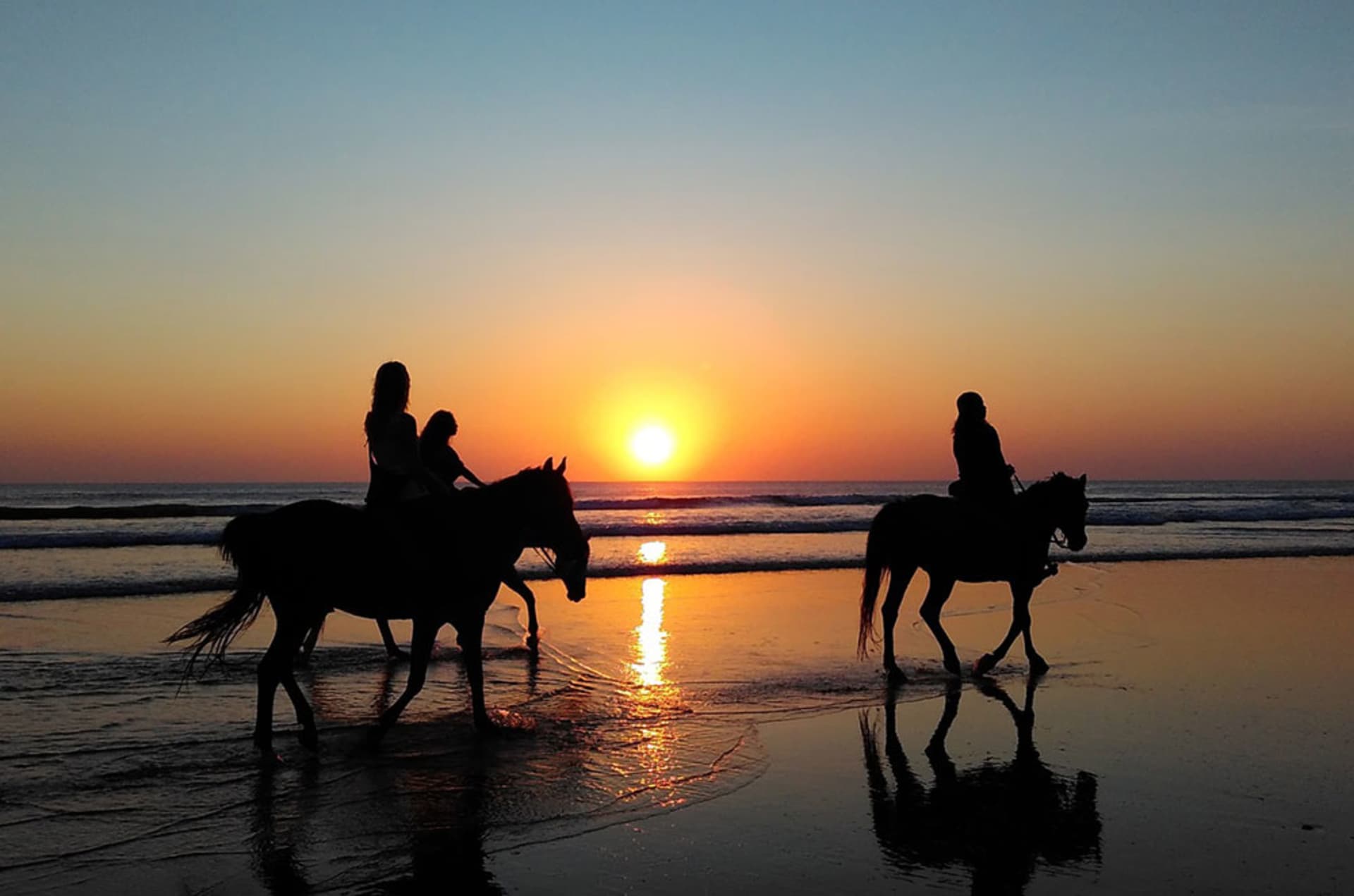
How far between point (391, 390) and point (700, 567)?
11.9m

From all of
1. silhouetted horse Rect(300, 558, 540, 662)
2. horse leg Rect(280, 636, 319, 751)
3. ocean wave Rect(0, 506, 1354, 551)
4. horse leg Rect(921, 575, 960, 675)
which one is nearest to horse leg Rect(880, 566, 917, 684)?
horse leg Rect(921, 575, 960, 675)

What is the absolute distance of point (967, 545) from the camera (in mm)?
9281

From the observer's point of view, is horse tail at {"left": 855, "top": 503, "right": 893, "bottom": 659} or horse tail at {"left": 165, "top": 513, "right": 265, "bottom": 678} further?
horse tail at {"left": 855, "top": 503, "right": 893, "bottom": 659}

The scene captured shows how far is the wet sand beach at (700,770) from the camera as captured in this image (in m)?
4.46

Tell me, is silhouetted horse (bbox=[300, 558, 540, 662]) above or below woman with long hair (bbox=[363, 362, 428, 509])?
below

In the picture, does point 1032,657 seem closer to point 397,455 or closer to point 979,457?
point 979,457

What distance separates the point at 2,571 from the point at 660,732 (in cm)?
1464

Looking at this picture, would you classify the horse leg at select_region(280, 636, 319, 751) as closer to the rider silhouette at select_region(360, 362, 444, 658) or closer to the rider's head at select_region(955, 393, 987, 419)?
the rider silhouette at select_region(360, 362, 444, 658)

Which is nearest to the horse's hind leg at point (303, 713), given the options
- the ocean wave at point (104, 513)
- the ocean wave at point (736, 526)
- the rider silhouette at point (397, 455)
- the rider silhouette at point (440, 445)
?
the rider silhouette at point (397, 455)

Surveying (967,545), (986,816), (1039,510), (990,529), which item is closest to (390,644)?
(967,545)

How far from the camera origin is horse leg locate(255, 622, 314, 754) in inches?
248

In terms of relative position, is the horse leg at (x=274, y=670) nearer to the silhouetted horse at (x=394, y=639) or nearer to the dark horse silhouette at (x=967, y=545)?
the silhouetted horse at (x=394, y=639)

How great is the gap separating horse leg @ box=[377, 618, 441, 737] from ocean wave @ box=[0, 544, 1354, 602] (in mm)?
8600

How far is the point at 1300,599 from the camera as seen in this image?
13.7 metres
